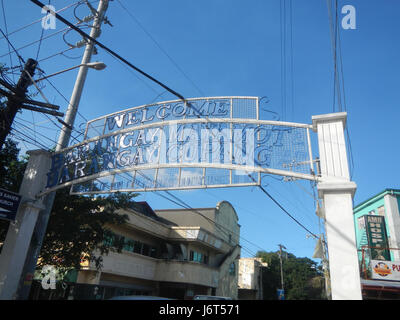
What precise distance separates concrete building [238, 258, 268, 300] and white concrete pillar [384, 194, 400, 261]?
22451mm

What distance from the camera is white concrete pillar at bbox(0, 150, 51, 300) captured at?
8039mm

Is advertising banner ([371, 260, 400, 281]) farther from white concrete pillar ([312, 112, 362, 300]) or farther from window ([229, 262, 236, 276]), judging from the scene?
window ([229, 262, 236, 276])

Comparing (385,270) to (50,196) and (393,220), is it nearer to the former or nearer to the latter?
(393,220)

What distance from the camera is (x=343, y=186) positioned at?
229 inches

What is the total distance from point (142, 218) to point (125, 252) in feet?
8.58

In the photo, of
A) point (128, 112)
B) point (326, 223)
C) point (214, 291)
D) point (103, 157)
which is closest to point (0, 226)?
point (103, 157)

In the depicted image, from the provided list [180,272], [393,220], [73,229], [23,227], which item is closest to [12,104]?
[23,227]

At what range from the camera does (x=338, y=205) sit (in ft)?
19.0

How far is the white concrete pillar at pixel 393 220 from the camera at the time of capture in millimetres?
19109

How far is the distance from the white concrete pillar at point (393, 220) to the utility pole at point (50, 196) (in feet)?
64.0

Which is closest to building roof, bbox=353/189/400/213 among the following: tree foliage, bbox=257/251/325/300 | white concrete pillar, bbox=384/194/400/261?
white concrete pillar, bbox=384/194/400/261
